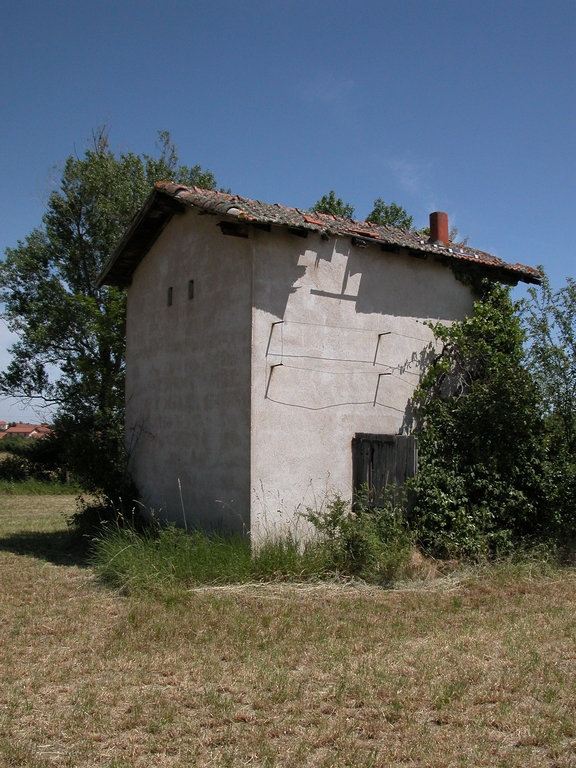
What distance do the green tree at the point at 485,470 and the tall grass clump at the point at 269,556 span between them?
0.80 metres

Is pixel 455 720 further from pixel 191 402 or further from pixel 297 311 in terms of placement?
pixel 191 402

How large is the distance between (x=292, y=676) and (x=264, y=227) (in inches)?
253

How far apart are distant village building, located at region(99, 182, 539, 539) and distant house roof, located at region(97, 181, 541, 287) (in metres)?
0.04

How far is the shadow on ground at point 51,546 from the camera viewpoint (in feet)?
36.8

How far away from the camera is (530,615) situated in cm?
746

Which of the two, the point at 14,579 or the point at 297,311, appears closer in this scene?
the point at 14,579

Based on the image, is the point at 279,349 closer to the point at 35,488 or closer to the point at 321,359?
the point at 321,359

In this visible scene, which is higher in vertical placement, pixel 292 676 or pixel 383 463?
Answer: pixel 383 463

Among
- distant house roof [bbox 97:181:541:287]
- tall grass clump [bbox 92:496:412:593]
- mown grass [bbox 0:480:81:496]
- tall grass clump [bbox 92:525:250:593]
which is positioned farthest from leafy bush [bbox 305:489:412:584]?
mown grass [bbox 0:480:81:496]

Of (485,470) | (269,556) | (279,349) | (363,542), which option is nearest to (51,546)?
(269,556)

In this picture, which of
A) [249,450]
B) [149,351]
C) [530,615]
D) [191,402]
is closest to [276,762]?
[530,615]

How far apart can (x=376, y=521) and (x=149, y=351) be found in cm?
585

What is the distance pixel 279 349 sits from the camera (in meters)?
9.98

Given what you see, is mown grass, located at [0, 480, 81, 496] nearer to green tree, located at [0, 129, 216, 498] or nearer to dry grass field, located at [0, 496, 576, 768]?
green tree, located at [0, 129, 216, 498]
